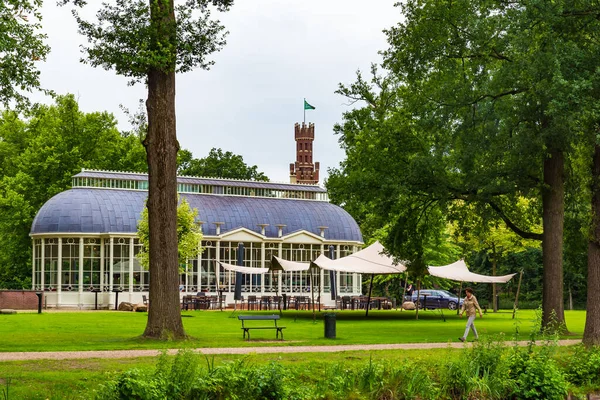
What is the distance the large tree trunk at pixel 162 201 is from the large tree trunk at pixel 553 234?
41.4 ft

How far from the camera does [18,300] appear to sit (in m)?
43.4

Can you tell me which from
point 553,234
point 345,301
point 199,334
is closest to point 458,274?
point 345,301

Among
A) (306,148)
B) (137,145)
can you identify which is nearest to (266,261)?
(137,145)

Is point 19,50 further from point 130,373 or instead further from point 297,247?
point 297,247

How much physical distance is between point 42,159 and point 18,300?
15.3 m

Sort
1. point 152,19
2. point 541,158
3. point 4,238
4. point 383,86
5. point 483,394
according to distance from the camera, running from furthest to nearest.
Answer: point 4,238
point 383,86
point 541,158
point 152,19
point 483,394

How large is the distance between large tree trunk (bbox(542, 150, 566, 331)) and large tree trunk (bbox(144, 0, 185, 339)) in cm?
1263

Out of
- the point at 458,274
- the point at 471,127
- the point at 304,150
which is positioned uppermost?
the point at 304,150

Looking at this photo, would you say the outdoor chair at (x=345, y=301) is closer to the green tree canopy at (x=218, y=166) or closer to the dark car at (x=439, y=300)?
the dark car at (x=439, y=300)

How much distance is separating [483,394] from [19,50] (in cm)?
1406

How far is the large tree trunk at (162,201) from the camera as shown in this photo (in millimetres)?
21562

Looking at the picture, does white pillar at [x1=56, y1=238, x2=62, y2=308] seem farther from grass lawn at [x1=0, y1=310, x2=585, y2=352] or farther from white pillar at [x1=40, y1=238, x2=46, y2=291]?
grass lawn at [x1=0, y1=310, x2=585, y2=352]

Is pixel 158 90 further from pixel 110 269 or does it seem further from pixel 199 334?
pixel 110 269

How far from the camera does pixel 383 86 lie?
1374 inches
